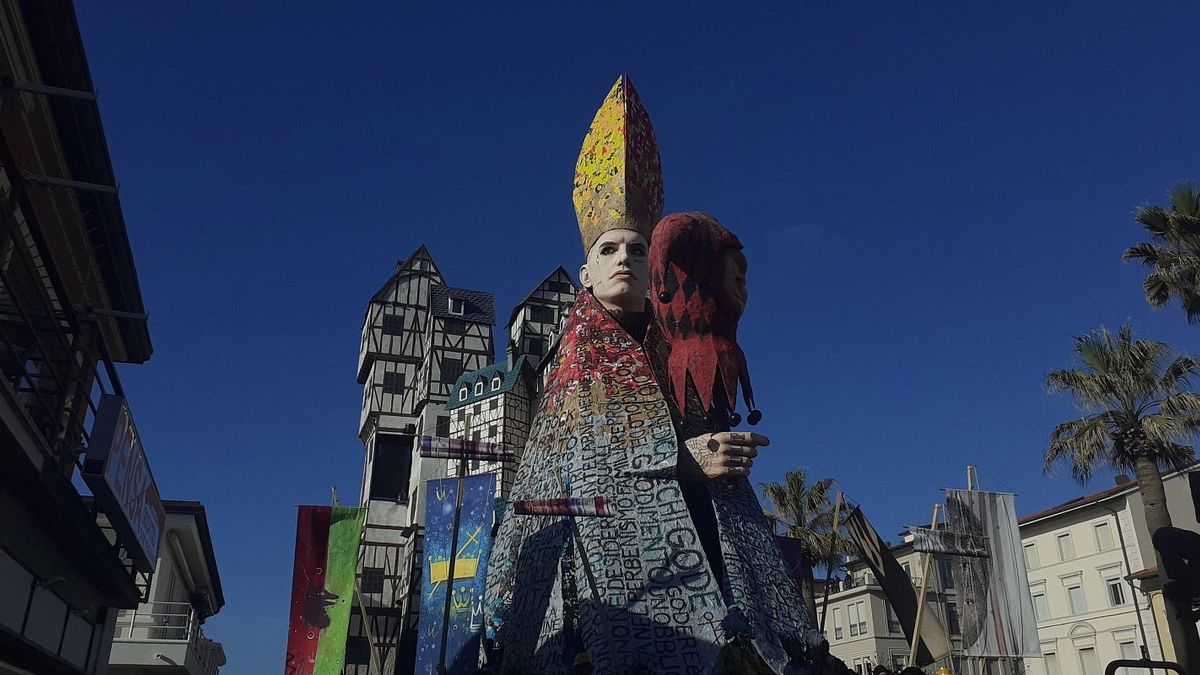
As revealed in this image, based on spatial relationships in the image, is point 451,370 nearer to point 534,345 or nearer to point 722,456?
point 534,345

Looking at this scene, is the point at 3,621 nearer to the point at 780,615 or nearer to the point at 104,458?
the point at 104,458

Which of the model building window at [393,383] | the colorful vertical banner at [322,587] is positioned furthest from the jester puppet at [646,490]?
the model building window at [393,383]

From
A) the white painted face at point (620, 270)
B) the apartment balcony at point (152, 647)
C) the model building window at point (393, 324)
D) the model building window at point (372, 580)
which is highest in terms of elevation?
the model building window at point (393, 324)

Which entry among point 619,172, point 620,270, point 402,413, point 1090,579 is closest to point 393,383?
point 402,413

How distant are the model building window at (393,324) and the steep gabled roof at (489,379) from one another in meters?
5.92

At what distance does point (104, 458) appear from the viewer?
9914 mm

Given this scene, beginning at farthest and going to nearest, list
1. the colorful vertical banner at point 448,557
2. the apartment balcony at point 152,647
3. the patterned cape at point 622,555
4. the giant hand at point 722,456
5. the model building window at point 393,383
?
1. the model building window at point 393,383
2. the colorful vertical banner at point 448,557
3. the apartment balcony at point 152,647
4. the giant hand at point 722,456
5. the patterned cape at point 622,555

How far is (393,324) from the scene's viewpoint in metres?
43.9

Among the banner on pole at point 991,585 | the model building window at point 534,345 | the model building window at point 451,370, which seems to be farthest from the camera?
the model building window at point 534,345

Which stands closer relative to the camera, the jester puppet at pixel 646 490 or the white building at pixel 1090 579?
the jester puppet at pixel 646 490

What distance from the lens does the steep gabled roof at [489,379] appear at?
3681 centimetres

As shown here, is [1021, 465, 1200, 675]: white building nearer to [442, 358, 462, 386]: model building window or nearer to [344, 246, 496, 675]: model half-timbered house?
[344, 246, 496, 675]: model half-timbered house

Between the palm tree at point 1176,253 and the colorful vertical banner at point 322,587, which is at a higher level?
the palm tree at point 1176,253

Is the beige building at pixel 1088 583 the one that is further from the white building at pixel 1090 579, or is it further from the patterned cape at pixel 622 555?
the patterned cape at pixel 622 555
